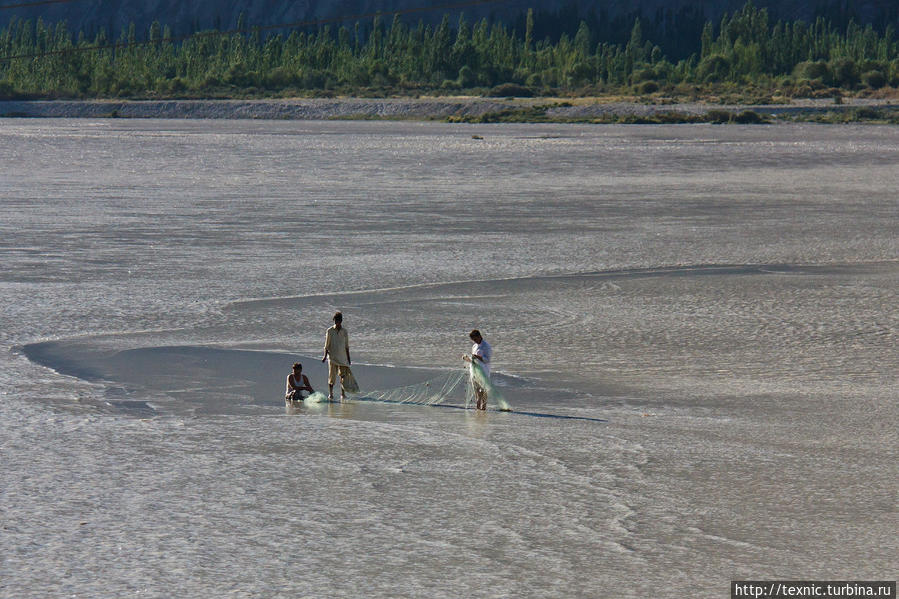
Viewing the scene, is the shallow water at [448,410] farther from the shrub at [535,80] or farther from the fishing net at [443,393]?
the shrub at [535,80]

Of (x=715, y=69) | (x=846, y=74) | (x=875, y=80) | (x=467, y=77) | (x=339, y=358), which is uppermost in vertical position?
(x=715, y=69)

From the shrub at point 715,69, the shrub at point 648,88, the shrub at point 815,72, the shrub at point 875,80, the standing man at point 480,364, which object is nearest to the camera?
the standing man at point 480,364

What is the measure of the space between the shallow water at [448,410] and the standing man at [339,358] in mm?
595

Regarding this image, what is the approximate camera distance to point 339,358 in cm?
1374

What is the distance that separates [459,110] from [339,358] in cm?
12668

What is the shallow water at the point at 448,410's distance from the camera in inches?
339

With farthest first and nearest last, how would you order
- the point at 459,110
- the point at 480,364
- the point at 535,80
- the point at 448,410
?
the point at 535,80
the point at 459,110
the point at 448,410
the point at 480,364

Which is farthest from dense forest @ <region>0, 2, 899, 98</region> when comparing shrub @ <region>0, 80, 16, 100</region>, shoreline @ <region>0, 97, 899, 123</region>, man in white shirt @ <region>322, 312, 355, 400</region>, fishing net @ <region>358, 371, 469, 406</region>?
man in white shirt @ <region>322, 312, 355, 400</region>

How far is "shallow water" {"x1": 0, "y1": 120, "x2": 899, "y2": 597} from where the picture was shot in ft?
28.2

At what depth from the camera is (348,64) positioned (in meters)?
189

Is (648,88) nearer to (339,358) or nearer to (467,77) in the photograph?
(467,77)

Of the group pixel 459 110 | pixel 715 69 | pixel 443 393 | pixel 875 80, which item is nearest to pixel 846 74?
pixel 875 80

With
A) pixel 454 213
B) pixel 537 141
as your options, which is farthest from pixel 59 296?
pixel 537 141

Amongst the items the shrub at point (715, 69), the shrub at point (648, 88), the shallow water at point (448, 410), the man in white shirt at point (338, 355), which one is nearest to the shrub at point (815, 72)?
the shrub at point (715, 69)
